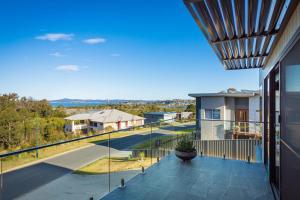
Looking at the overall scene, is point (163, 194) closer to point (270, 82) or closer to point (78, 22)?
point (270, 82)

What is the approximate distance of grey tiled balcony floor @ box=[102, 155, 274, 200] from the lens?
3158 millimetres

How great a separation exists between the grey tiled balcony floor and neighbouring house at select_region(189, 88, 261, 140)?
6405 mm

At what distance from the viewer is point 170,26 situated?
11922 mm

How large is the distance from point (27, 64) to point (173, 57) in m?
17.8

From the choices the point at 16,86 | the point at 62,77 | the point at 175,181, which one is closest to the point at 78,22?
the point at 175,181

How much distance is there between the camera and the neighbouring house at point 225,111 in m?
11.1

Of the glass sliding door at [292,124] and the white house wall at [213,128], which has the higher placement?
the glass sliding door at [292,124]

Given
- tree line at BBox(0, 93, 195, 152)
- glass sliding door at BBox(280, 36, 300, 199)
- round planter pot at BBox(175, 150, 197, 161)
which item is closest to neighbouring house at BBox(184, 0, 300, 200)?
glass sliding door at BBox(280, 36, 300, 199)

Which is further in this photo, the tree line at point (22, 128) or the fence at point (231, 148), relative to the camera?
the tree line at point (22, 128)

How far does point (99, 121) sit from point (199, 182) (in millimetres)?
24579

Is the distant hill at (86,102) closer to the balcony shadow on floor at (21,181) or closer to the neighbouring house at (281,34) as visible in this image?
the balcony shadow on floor at (21,181)

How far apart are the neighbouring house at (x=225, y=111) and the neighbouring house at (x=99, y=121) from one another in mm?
14054

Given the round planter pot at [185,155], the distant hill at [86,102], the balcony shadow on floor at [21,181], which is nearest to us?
the balcony shadow on floor at [21,181]

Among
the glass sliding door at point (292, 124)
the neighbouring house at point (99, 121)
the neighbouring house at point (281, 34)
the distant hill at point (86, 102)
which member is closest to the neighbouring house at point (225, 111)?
the neighbouring house at point (281, 34)
